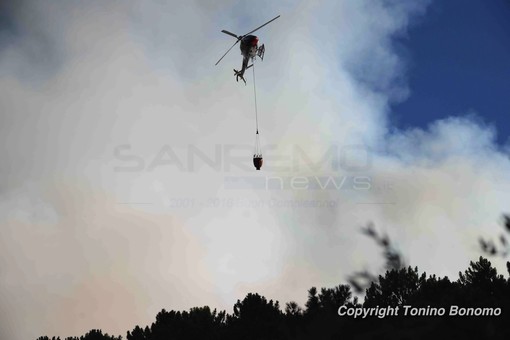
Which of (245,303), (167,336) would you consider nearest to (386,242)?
(245,303)

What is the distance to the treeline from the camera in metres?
16.2

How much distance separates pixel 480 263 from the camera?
100.0ft

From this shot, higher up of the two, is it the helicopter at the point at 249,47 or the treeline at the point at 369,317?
the helicopter at the point at 249,47

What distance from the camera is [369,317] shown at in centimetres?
2356

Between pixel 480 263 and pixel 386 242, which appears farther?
pixel 480 263

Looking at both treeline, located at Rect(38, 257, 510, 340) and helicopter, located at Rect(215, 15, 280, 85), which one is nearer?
treeline, located at Rect(38, 257, 510, 340)

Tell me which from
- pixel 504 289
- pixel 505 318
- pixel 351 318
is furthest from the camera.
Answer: pixel 504 289

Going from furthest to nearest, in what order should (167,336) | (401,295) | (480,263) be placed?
(167,336), (401,295), (480,263)

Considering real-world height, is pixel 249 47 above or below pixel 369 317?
above

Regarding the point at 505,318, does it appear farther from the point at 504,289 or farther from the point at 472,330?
the point at 504,289

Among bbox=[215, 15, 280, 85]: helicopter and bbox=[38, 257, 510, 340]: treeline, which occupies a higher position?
bbox=[215, 15, 280, 85]: helicopter

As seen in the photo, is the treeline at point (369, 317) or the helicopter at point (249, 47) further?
the helicopter at point (249, 47)

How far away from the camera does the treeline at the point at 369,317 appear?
16.2m

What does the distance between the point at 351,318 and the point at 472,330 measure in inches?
338
